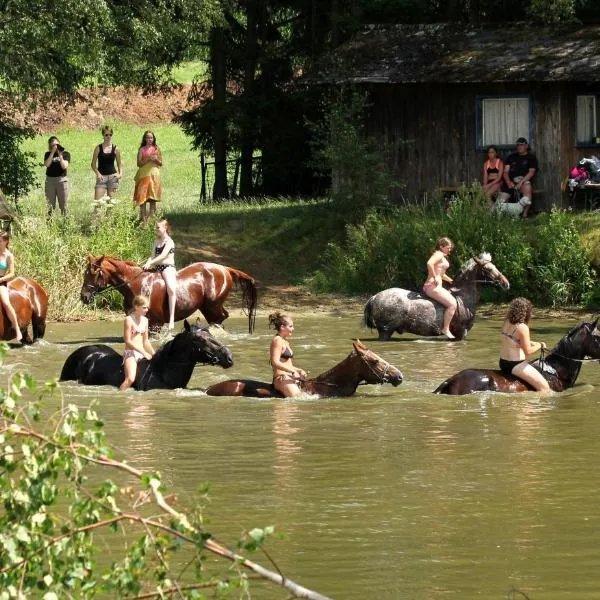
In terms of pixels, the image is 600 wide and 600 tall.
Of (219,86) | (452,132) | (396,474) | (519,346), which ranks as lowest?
(396,474)

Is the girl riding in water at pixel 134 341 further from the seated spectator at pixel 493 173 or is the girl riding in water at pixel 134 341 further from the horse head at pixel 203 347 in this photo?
the seated spectator at pixel 493 173

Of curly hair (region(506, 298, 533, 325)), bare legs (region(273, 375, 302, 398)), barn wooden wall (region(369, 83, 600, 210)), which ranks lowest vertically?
bare legs (region(273, 375, 302, 398))

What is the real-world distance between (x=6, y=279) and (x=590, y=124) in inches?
595

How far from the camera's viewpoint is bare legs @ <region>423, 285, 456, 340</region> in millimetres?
23391

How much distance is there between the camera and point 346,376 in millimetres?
17578

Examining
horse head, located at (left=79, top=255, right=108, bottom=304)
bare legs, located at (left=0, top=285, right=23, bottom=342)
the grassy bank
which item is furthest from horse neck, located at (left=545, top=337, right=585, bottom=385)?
the grassy bank

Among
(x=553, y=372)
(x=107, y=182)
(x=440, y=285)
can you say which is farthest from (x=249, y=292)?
(x=107, y=182)

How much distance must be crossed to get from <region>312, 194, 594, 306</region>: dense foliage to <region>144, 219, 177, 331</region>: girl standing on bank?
6.75 meters

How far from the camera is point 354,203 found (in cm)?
3284

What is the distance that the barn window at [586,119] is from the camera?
109ft

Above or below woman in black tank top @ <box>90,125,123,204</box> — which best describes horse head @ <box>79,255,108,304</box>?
below

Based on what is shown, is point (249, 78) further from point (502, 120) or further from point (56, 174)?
point (56, 174)

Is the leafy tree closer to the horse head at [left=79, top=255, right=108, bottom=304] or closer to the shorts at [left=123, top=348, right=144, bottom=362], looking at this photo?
the shorts at [left=123, top=348, right=144, bottom=362]

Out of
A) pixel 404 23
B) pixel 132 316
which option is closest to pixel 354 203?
pixel 404 23
